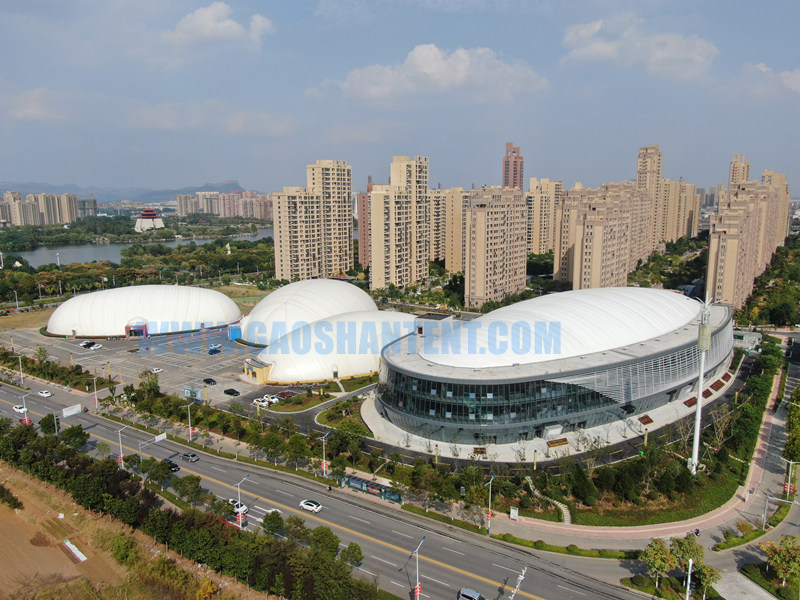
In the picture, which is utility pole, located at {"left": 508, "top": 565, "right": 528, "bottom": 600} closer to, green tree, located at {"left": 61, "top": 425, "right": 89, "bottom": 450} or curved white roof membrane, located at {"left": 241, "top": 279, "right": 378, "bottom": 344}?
green tree, located at {"left": 61, "top": 425, "right": 89, "bottom": 450}

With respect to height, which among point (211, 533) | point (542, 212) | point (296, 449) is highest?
point (542, 212)

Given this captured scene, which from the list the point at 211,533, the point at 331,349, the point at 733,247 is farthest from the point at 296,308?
the point at 733,247

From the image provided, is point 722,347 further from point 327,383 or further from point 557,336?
point 327,383

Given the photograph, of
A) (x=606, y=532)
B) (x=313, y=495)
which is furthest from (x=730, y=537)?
(x=313, y=495)

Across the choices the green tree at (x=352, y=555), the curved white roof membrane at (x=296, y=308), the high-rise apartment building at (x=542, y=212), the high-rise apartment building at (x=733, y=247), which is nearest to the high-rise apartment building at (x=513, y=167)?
the high-rise apartment building at (x=542, y=212)

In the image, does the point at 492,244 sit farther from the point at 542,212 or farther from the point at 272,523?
the point at 272,523

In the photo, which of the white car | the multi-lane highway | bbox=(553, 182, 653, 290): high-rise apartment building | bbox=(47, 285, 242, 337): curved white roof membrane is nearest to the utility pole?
the multi-lane highway
